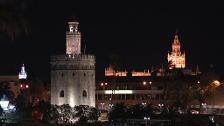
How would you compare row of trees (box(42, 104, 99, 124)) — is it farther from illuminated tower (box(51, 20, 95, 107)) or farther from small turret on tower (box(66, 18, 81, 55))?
small turret on tower (box(66, 18, 81, 55))

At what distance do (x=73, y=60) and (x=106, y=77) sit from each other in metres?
52.7

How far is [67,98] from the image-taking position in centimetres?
10294

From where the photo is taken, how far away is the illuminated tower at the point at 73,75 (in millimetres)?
102938

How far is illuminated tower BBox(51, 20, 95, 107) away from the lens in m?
103

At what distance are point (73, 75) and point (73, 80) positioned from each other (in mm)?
979

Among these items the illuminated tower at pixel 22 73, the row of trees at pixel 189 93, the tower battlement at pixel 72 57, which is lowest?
the row of trees at pixel 189 93

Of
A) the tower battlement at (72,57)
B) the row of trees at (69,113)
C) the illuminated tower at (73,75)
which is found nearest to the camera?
the row of trees at (69,113)

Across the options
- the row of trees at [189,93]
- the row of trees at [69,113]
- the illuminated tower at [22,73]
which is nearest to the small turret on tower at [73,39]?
the row of trees at [69,113]

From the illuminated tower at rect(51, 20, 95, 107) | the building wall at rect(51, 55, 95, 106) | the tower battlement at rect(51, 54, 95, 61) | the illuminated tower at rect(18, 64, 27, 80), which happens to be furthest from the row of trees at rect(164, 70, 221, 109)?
the illuminated tower at rect(18, 64, 27, 80)

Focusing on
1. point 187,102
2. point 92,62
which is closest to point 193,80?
point 187,102

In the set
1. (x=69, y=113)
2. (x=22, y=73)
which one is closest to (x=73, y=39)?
(x=69, y=113)

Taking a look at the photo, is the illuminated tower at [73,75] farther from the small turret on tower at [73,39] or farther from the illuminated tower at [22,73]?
the illuminated tower at [22,73]

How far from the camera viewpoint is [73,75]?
4122 inches

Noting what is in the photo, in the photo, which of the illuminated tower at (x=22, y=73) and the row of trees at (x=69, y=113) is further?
the illuminated tower at (x=22, y=73)
